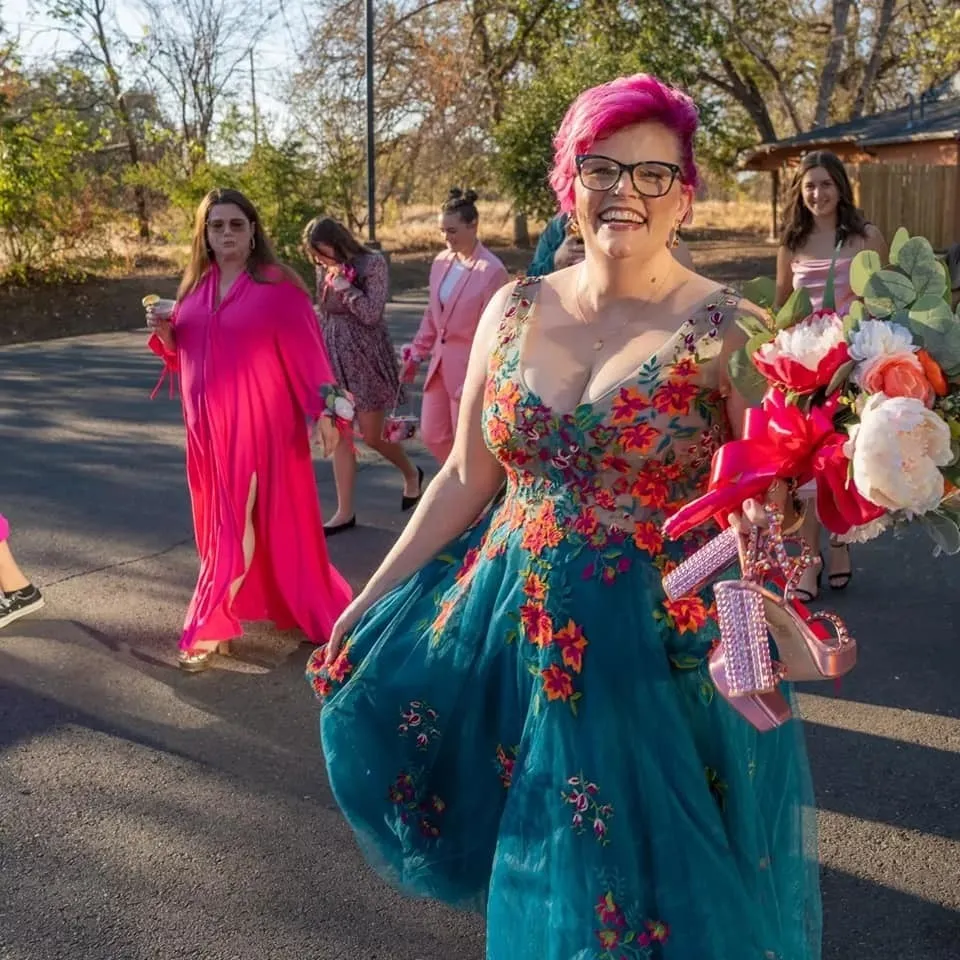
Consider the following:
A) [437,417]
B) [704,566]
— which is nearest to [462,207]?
[437,417]

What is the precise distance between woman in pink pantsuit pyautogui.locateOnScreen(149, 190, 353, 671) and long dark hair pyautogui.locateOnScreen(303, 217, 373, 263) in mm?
2050

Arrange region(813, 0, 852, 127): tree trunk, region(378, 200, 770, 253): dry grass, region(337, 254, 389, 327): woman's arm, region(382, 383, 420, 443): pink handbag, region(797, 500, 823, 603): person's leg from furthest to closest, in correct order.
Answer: region(378, 200, 770, 253): dry grass, region(813, 0, 852, 127): tree trunk, region(382, 383, 420, 443): pink handbag, region(337, 254, 389, 327): woman's arm, region(797, 500, 823, 603): person's leg

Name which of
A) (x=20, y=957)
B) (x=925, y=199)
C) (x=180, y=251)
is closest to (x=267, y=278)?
(x=20, y=957)

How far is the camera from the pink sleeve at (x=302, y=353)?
4.92 metres

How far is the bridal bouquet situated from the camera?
70.2 inches

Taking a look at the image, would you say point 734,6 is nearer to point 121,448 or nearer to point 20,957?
point 121,448

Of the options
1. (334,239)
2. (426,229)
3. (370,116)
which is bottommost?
(334,239)

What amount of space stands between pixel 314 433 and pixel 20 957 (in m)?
2.50

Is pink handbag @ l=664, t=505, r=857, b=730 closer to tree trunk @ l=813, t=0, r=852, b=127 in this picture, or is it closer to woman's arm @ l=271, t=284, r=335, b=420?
Answer: woman's arm @ l=271, t=284, r=335, b=420

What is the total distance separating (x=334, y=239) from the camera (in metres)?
7.04

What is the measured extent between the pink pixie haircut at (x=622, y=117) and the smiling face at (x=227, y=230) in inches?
105

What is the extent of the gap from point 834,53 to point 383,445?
2395 centimetres

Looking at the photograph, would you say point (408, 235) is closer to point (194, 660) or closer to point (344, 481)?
point (344, 481)

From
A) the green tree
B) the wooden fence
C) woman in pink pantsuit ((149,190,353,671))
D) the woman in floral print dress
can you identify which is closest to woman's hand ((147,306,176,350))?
woman in pink pantsuit ((149,190,353,671))
